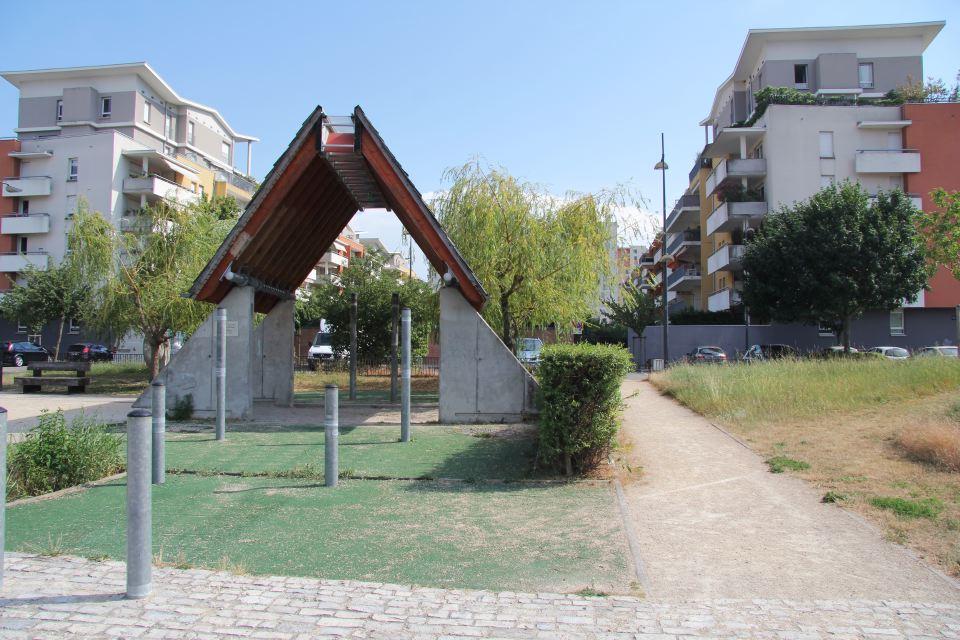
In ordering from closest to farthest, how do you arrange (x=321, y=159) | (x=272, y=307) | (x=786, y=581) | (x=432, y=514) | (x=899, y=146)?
(x=786, y=581), (x=432, y=514), (x=321, y=159), (x=272, y=307), (x=899, y=146)

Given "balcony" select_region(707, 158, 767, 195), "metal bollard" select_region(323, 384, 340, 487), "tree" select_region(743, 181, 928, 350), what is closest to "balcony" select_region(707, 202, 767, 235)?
"balcony" select_region(707, 158, 767, 195)

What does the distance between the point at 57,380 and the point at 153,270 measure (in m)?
4.61

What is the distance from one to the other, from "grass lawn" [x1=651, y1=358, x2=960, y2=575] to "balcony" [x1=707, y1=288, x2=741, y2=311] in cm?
2636

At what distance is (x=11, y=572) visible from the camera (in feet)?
16.9

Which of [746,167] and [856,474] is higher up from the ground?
[746,167]

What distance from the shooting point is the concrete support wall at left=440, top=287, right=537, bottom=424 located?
13664mm

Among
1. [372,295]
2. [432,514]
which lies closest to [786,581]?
[432,514]

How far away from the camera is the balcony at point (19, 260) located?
4869 centimetres

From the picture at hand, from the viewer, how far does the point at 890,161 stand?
41969mm

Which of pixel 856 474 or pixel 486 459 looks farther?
pixel 486 459

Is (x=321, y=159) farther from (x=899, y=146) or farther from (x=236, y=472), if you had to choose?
(x=899, y=146)

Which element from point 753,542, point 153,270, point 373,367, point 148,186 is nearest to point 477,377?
point 753,542

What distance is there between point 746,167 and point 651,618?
4518 centimetres

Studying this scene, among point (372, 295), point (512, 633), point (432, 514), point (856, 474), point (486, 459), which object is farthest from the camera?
point (372, 295)
